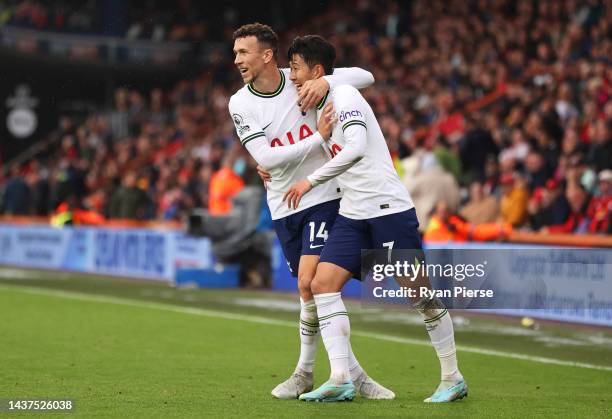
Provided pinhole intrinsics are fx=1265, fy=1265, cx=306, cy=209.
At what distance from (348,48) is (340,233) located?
71.2 feet

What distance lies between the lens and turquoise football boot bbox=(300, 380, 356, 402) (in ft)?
23.6

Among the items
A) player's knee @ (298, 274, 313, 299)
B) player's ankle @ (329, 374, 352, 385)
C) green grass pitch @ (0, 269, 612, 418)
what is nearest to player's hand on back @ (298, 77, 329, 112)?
player's knee @ (298, 274, 313, 299)

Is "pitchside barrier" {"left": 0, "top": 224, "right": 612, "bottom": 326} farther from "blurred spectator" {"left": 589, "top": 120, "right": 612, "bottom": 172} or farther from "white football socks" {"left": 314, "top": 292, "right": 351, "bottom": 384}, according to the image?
"white football socks" {"left": 314, "top": 292, "right": 351, "bottom": 384}

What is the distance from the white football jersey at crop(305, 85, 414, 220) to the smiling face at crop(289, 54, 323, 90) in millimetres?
161

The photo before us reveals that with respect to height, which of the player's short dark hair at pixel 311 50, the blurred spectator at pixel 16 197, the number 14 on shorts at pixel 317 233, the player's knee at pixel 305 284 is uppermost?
the player's short dark hair at pixel 311 50

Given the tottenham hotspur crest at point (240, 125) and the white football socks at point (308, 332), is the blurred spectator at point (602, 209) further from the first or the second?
the tottenham hotspur crest at point (240, 125)

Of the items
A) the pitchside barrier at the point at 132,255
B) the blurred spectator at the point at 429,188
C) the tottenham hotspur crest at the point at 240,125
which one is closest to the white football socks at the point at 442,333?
the tottenham hotspur crest at the point at 240,125

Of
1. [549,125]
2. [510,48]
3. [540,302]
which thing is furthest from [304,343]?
[510,48]

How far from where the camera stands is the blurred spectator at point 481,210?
1617 centimetres

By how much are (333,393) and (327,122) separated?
1.55 m

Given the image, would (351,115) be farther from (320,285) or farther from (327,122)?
(320,285)

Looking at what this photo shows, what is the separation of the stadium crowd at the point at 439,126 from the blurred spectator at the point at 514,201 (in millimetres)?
18

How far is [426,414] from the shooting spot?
683 centimetres

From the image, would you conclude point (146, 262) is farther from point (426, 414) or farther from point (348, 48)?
point (426, 414)
